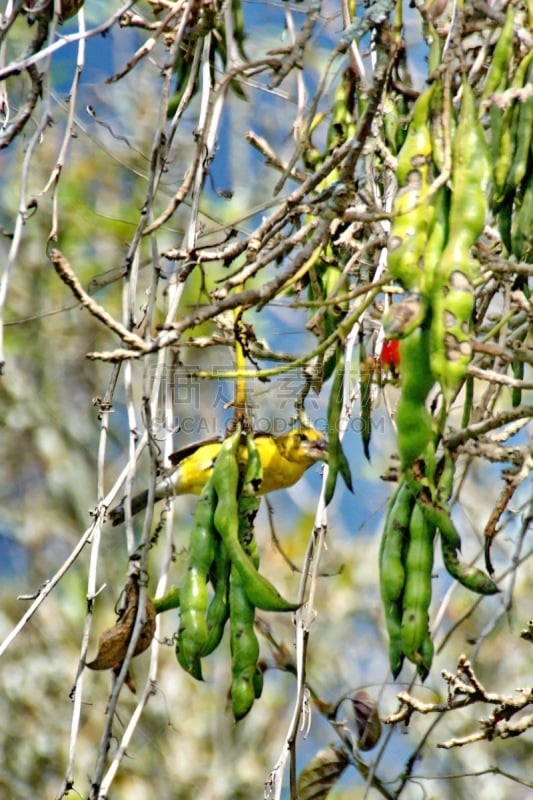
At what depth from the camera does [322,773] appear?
9.09 feet

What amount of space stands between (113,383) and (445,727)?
10.8 feet

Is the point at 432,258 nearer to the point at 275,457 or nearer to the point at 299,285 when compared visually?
the point at 299,285

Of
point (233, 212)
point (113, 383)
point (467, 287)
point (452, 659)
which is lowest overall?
point (467, 287)

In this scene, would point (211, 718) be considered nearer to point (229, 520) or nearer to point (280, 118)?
point (280, 118)

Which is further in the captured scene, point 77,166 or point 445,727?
point 77,166

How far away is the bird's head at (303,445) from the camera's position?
3.28 m

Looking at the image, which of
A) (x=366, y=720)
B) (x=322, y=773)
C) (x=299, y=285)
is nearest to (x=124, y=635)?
(x=299, y=285)

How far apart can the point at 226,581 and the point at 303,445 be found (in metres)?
1.46

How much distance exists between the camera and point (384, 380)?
223cm

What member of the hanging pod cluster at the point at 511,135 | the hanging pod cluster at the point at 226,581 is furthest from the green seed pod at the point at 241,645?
the hanging pod cluster at the point at 511,135

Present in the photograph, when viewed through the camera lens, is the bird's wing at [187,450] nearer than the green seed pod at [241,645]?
No

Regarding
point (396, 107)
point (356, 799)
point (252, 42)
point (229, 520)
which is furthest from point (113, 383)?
point (356, 799)

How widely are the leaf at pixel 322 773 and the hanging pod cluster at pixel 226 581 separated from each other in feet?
3.12

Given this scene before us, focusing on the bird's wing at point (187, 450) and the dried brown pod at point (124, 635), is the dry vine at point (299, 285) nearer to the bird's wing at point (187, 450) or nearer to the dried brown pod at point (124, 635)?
the dried brown pod at point (124, 635)
